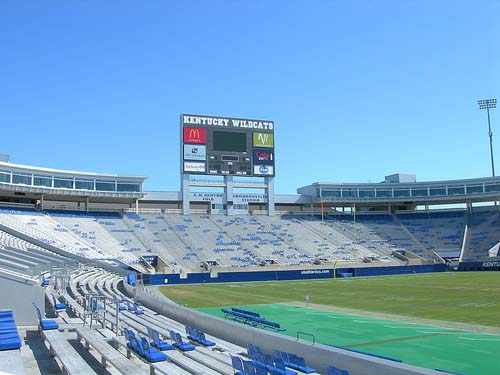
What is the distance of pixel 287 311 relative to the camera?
2628 centimetres

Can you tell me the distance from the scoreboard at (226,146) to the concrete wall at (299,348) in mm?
43115

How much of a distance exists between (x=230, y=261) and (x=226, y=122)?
1812cm

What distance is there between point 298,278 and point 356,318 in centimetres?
2937

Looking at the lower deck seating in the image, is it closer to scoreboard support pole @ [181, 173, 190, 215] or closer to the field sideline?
the field sideline

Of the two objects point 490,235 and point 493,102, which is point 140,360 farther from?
point 493,102

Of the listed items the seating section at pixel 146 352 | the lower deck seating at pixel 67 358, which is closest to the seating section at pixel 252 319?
the seating section at pixel 146 352

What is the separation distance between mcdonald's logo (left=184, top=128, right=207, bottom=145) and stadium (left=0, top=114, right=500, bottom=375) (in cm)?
18

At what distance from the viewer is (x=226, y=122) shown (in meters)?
62.9

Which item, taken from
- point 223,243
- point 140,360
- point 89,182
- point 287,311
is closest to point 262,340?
Result: point 140,360

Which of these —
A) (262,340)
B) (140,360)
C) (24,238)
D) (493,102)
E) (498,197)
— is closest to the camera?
(140,360)

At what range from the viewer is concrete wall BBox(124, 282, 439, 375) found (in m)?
8.79

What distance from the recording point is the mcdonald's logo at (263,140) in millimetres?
64188

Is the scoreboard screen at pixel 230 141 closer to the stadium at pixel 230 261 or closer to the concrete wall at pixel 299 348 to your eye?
the stadium at pixel 230 261

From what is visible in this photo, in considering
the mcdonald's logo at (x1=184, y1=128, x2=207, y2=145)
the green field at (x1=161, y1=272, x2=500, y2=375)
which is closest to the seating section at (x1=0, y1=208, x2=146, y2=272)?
the green field at (x1=161, y1=272, x2=500, y2=375)
